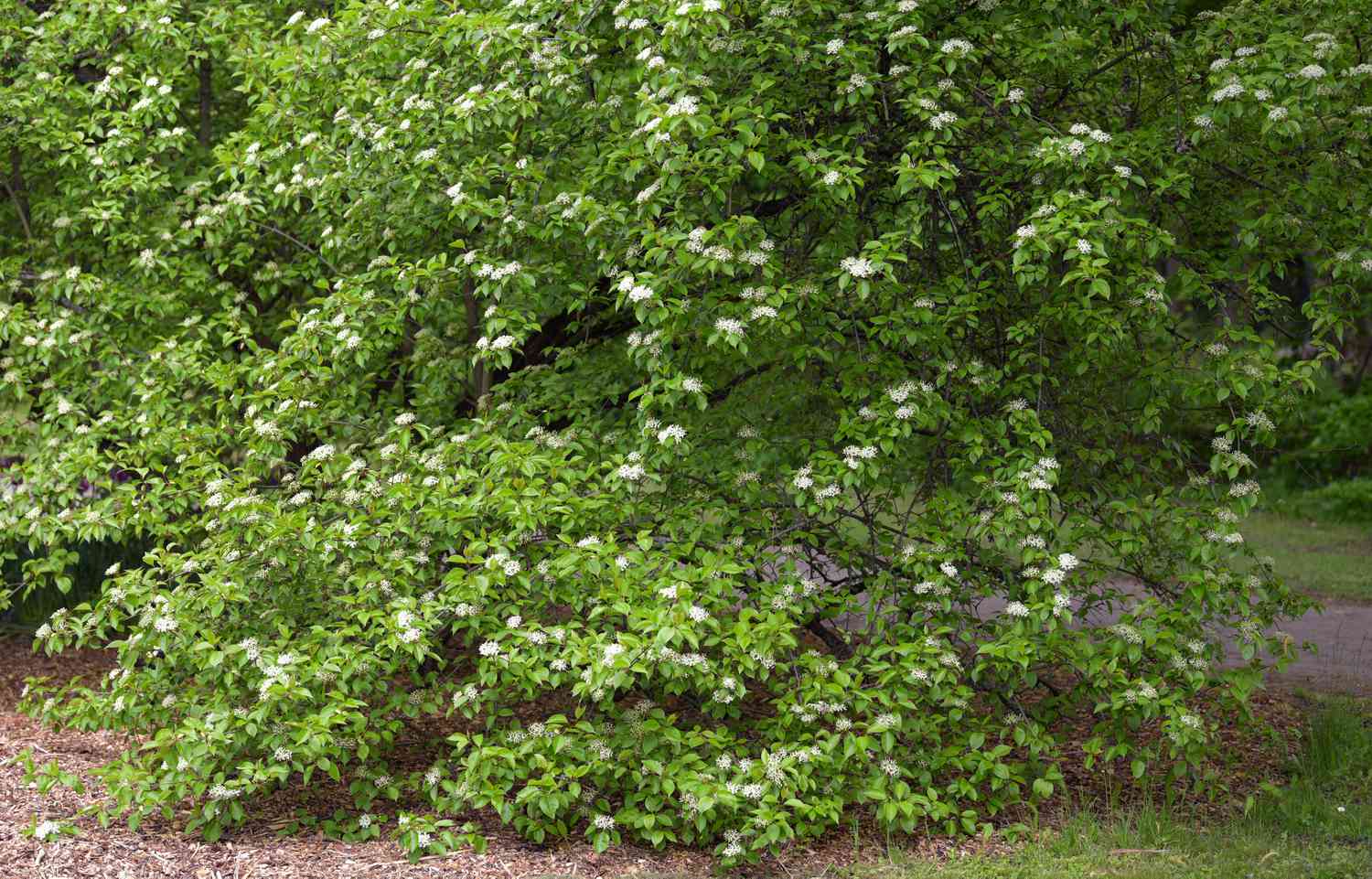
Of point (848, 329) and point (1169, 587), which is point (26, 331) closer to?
point (848, 329)

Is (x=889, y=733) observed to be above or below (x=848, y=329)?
below

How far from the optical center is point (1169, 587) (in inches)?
212

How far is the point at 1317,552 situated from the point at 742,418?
306 inches

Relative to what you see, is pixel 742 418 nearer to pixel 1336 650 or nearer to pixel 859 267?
pixel 859 267

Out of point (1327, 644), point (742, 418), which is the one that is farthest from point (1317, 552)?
point (742, 418)

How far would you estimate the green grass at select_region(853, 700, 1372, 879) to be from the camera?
4.14 meters

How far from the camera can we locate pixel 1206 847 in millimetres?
4371

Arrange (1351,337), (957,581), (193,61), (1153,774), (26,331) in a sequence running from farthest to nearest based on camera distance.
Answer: (1351,337) → (193,61) → (26,331) → (1153,774) → (957,581)

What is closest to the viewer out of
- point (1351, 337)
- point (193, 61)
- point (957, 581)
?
point (957, 581)

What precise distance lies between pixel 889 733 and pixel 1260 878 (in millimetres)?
1271

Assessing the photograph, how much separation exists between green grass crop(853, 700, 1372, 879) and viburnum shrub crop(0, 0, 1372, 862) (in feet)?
0.65

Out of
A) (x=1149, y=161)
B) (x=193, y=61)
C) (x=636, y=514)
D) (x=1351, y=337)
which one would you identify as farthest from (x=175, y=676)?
(x=1351, y=337)

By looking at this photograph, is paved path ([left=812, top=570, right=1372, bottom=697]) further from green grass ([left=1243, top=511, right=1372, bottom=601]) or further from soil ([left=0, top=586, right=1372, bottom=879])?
soil ([left=0, top=586, right=1372, bottom=879])

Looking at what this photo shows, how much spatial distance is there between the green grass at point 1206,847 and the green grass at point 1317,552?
4029 mm
